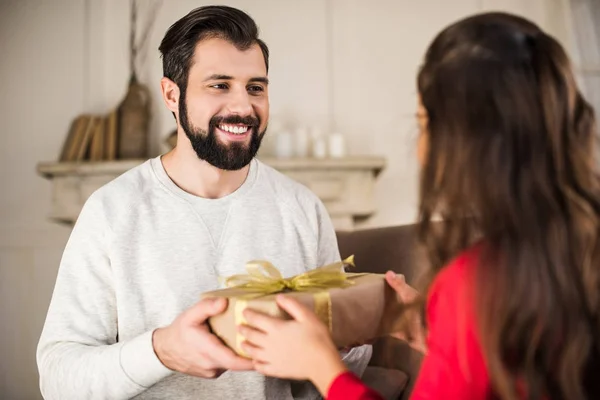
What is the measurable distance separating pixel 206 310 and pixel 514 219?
1.51 feet

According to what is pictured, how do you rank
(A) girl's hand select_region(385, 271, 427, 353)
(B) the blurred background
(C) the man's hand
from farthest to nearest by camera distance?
(B) the blurred background
(A) girl's hand select_region(385, 271, 427, 353)
(C) the man's hand

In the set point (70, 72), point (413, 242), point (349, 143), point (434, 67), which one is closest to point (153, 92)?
point (70, 72)

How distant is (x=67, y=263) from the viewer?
1393mm

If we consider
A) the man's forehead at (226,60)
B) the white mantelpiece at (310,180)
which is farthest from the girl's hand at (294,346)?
the white mantelpiece at (310,180)

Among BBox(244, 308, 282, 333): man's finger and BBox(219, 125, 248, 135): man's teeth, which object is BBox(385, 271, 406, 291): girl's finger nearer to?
BBox(244, 308, 282, 333): man's finger

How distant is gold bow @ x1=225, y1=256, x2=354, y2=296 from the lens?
3.45 ft

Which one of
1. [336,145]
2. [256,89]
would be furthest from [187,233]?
[336,145]

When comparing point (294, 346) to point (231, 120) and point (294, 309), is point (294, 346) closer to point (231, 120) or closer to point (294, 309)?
point (294, 309)

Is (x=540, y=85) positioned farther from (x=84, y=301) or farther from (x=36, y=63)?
(x=36, y=63)

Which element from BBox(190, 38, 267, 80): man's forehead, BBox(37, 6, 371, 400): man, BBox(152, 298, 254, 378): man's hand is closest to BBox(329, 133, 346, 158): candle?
BBox(37, 6, 371, 400): man

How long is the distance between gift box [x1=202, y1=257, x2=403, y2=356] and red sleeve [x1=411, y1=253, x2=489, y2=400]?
0.22m

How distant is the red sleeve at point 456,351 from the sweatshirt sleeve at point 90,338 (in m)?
0.53

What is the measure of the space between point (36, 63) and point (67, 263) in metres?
2.55

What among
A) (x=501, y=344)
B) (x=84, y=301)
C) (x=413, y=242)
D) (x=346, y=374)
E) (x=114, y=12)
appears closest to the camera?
(x=501, y=344)
